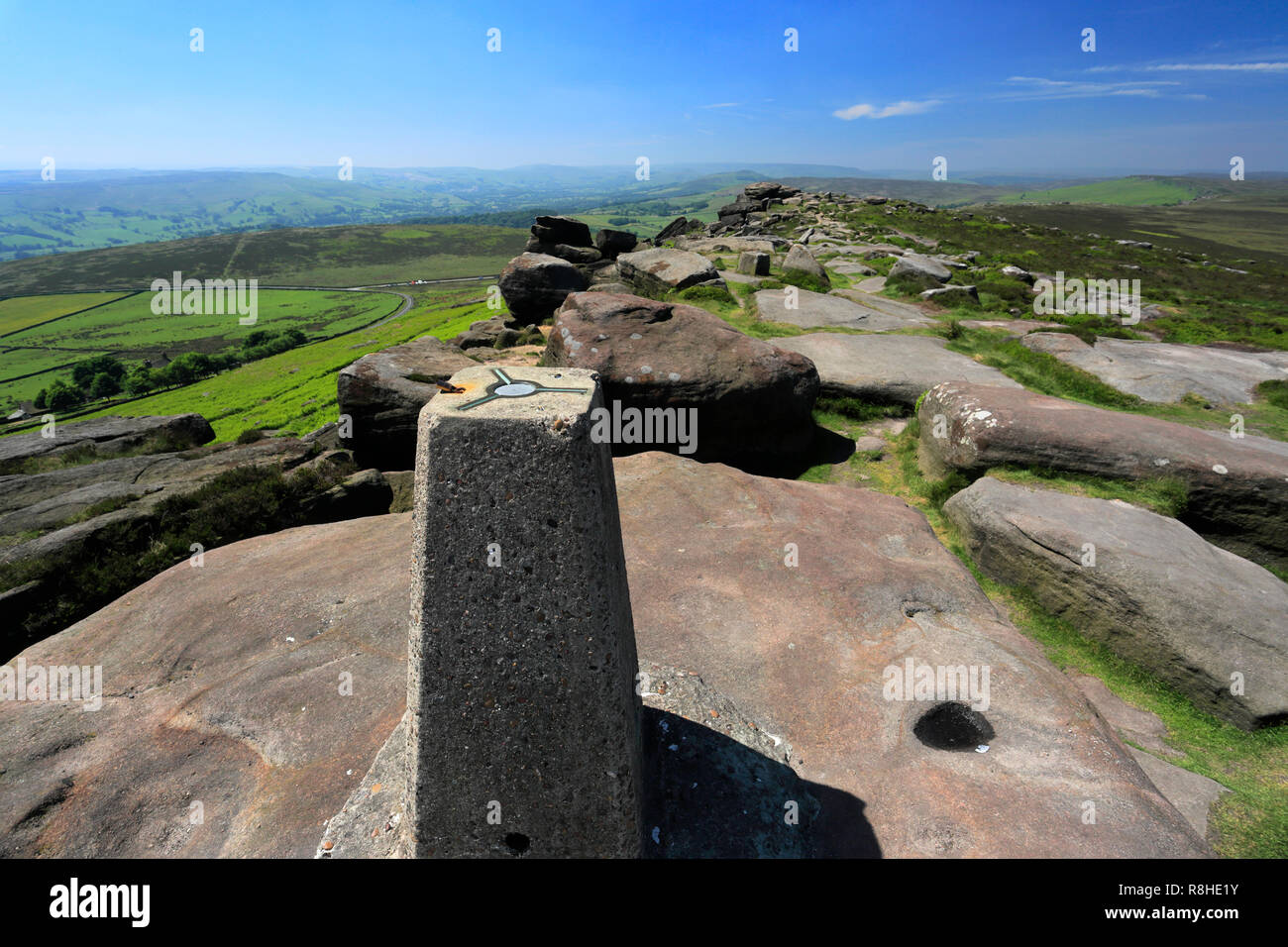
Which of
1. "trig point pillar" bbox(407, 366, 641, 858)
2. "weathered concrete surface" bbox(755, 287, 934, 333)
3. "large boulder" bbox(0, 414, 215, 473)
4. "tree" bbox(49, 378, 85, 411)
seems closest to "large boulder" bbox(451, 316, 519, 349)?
"large boulder" bbox(0, 414, 215, 473)

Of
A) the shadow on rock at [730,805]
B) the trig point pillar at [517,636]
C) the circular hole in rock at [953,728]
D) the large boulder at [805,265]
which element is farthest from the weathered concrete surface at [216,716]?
the large boulder at [805,265]

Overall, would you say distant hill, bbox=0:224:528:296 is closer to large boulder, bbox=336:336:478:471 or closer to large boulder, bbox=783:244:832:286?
large boulder, bbox=783:244:832:286

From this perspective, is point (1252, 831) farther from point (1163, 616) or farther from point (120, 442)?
point (120, 442)

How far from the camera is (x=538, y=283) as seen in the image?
81.9ft

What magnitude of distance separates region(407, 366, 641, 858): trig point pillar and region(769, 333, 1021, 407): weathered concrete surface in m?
12.9

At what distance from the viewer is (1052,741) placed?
215 inches

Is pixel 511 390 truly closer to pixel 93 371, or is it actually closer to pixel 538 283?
pixel 538 283

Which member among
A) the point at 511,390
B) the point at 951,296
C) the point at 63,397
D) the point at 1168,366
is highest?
the point at 951,296

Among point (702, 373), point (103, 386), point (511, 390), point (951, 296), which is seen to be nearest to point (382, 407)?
point (702, 373)

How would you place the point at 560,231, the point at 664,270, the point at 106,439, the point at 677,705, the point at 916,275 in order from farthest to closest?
1. the point at 560,231
2. the point at 916,275
3. the point at 664,270
4. the point at 106,439
5. the point at 677,705

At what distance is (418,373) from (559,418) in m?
13.8

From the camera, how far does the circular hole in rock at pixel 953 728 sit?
564 centimetres

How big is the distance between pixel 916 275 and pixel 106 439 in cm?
3080

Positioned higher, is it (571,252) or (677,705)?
(571,252)
